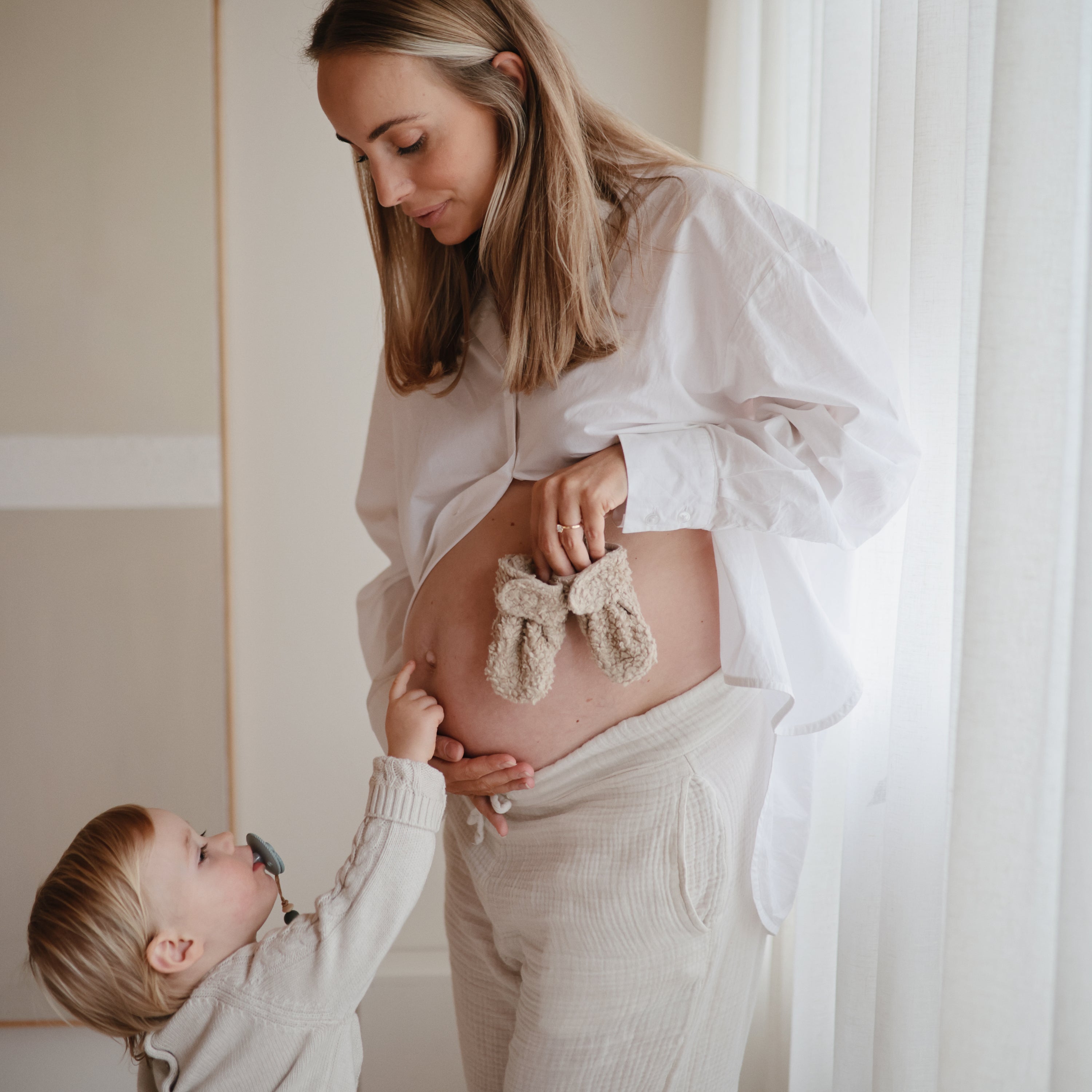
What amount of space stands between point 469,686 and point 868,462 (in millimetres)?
465

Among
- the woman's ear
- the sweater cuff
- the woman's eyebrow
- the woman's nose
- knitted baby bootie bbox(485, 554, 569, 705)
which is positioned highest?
the woman's ear

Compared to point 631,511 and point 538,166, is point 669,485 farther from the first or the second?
point 538,166

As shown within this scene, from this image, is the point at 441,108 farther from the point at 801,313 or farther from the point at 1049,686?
the point at 1049,686

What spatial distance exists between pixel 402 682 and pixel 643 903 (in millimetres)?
349

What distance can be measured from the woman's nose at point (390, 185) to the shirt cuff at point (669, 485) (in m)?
0.37

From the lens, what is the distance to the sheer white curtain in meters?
0.68

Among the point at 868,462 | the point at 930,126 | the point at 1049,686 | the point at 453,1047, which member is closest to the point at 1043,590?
the point at 1049,686

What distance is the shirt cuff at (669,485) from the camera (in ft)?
2.82

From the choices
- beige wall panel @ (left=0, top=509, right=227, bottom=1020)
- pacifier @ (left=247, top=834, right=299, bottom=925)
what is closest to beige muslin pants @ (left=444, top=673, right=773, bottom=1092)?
pacifier @ (left=247, top=834, right=299, bottom=925)

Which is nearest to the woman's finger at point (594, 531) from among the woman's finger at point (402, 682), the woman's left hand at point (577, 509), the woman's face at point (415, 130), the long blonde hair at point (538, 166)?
the woman's left hand at point (577, 509)

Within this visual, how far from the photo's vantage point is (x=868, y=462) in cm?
86

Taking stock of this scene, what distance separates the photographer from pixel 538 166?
952mm

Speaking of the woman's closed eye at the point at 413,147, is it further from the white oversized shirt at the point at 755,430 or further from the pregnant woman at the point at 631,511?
the white oversized shirt at the point at 755,430

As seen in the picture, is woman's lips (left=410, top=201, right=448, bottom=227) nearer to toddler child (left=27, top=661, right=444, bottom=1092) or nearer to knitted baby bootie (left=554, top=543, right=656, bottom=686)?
knitted baby bootie (left=554, top=543, right=656, bottom=686)
